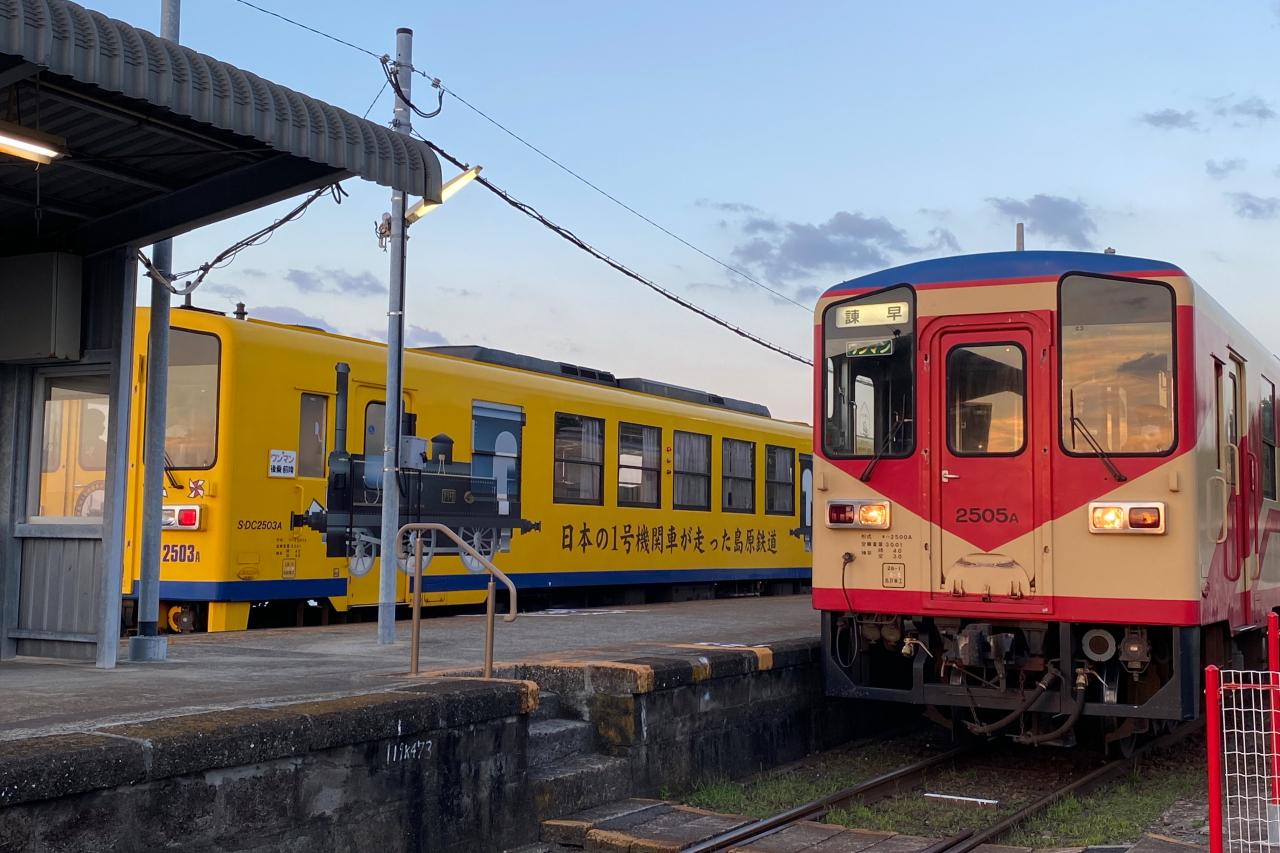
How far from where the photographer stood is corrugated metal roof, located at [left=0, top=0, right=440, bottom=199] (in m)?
5.24

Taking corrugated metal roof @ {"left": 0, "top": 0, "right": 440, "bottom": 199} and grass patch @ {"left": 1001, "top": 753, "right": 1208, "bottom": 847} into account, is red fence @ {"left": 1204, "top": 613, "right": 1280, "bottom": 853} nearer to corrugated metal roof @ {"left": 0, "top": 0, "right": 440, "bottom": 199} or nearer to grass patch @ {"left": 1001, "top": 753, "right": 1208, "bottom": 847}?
grass patch @ {"left": 1001, "top": 753, "right": 1208, "bottom": 847}

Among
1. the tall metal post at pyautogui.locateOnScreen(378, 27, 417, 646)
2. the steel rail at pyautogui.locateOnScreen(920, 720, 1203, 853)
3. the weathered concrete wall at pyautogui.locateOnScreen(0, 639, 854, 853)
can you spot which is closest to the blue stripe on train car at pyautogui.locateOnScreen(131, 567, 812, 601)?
the tall metal post at pyautogui.locateOnScreen(378, 27, 417, 646)

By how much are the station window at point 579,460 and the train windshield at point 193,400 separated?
457 cm

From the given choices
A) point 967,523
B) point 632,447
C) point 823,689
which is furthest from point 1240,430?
point 632,447

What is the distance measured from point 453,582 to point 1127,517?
7414mm

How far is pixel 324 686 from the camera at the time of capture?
6.45 m

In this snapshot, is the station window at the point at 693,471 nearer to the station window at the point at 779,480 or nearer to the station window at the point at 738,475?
the station window at the point at 738,475

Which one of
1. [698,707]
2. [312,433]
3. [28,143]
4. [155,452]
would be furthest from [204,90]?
[312,433]

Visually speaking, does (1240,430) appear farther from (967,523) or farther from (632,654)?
(632,654)

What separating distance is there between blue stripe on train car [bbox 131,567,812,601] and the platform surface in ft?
2.18

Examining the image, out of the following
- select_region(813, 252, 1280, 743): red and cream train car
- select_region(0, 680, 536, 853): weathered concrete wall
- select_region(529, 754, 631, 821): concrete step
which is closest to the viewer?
select_region(0, 680, 536, 853): weathered concrete wall

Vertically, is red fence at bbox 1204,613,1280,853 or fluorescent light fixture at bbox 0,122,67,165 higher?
fluorescent light fixture at bbox 0,122,67,165

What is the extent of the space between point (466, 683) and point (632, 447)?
9.73m

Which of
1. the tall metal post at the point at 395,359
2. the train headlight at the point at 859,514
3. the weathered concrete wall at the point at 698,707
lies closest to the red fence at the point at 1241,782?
the train headlight at the point at 859,514
